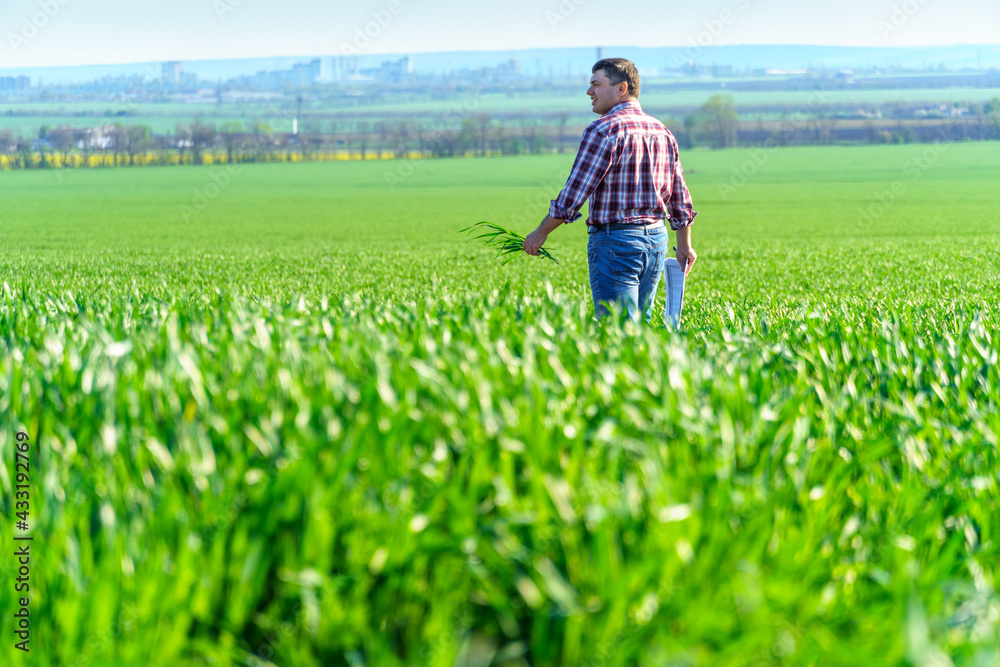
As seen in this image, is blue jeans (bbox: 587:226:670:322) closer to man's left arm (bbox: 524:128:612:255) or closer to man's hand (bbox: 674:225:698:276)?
man's hand (bbox: 674:225:698:276)

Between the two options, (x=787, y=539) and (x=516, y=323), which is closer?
(x=787, y=539)

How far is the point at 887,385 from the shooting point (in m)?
4.12

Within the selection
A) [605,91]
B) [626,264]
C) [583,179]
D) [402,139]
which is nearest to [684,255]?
[626,264]

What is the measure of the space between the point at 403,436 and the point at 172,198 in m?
82.2

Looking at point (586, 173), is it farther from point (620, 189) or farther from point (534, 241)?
point (534, 241)

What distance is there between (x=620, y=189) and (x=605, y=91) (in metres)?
0.76

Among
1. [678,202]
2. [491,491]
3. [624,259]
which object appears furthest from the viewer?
[678,202]

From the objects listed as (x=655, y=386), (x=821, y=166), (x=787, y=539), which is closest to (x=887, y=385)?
(x=655, y=386)

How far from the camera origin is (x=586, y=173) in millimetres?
6523

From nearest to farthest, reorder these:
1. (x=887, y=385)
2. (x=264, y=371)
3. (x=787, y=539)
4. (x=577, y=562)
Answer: (x=577, y=562) < (x=787, y=539) < (x=264, y=371) < (x=887, y=385)

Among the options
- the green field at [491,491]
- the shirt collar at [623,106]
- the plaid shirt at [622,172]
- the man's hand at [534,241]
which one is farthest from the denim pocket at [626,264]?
the green field at [491,491]

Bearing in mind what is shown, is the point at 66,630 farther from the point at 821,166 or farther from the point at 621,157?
the point at 821,166

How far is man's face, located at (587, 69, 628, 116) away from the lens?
6.63 meters

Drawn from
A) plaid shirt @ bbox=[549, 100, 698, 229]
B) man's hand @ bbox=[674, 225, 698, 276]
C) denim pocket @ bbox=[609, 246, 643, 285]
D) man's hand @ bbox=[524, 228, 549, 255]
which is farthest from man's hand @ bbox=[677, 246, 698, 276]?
man's hand @ bbox=[524, 228, 549, 255]
